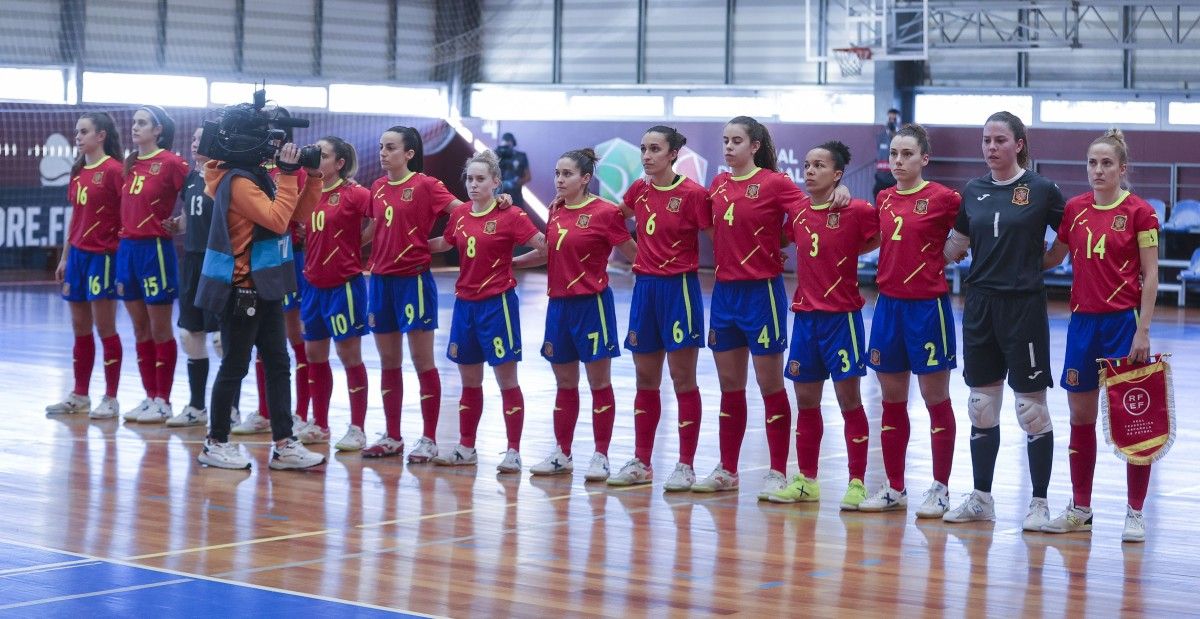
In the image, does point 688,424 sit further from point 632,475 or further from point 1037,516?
point 1037,516

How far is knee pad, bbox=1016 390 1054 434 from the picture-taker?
6.00m

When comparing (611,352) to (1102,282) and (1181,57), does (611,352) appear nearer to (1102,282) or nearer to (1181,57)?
(1102,282)

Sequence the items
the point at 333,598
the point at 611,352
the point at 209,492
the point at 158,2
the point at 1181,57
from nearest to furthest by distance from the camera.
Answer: the point at 333,598 → the point at 209,492 → the point at 611,352 → the point at 1181,57 → the point at 158,2

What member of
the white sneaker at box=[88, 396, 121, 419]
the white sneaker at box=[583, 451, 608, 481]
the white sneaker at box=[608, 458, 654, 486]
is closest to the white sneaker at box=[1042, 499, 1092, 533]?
the white sneaker at box=[608, 458, 654, 486]

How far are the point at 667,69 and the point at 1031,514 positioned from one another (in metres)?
18.1

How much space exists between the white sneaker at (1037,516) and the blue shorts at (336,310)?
11.3 feet

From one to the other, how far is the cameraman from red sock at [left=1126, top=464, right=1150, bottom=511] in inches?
143

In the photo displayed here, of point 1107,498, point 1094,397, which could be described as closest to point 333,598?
point 1094,397

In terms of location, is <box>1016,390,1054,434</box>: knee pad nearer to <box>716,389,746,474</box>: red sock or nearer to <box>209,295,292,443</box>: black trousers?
<box>716,389,746,474</box>: red sock

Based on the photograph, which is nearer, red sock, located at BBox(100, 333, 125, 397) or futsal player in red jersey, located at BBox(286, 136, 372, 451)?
futsal player in red jersey, located at BBox(286, 136, 372, 451)

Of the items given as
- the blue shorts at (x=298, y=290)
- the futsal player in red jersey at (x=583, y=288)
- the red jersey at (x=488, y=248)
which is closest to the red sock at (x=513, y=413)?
the futsal player in red jersey at (x=583, y=288)

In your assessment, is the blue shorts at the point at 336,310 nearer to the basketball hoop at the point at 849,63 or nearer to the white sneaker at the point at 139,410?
the white sneaker at the point at 139,410

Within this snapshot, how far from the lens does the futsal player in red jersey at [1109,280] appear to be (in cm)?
575

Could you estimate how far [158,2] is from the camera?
840 inches
